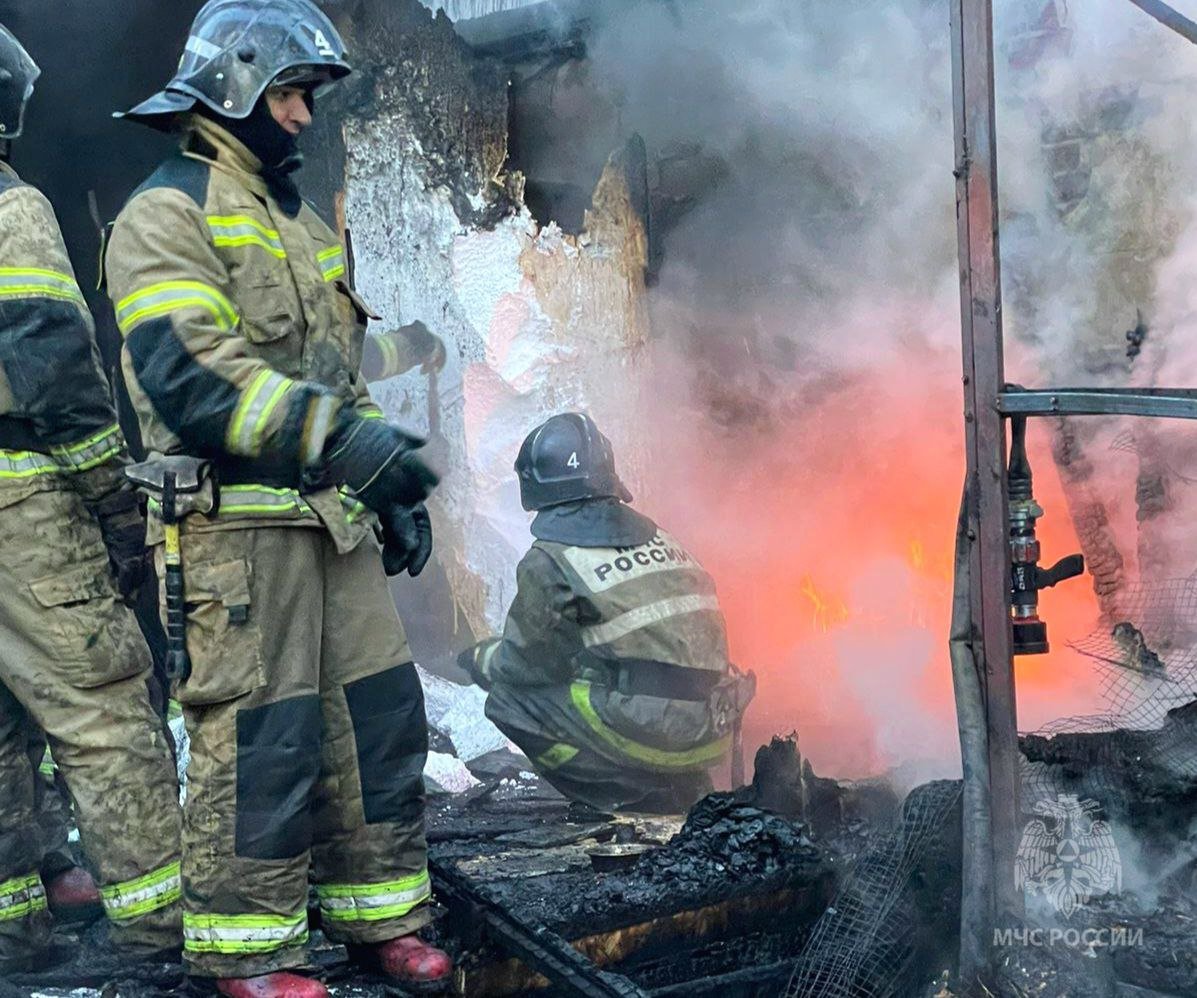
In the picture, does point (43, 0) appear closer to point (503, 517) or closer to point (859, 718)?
point (503, 517)

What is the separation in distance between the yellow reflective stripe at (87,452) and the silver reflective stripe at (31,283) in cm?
39

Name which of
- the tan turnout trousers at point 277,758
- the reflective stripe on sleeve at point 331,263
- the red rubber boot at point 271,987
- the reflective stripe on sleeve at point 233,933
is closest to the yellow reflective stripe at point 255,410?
the tan turnout trousers at point 277,758

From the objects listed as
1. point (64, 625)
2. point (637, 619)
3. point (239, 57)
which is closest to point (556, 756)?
point (637, 619)

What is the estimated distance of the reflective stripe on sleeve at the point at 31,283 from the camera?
11.8ft

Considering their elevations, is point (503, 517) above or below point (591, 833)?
above

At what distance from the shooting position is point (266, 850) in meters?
3.29

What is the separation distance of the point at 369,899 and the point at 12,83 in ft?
8.18

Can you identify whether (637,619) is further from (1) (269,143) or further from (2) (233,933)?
(1) (269,143)

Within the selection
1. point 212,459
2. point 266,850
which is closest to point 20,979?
point 266,850

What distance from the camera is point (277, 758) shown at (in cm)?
330

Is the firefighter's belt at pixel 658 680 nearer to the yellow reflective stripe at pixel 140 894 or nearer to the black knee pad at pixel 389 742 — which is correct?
the black knee pad at pixel 389 742

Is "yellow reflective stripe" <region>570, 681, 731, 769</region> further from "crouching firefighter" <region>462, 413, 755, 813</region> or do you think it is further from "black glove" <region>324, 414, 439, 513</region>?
"black glove" <region>324, 414, 439, 513</region>

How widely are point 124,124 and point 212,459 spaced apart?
3.51 meters

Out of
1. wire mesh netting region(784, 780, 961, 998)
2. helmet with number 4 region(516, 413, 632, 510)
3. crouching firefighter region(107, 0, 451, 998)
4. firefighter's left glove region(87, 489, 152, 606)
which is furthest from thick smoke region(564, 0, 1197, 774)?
firefighter's left glove region(87, 489, 152, 606)
